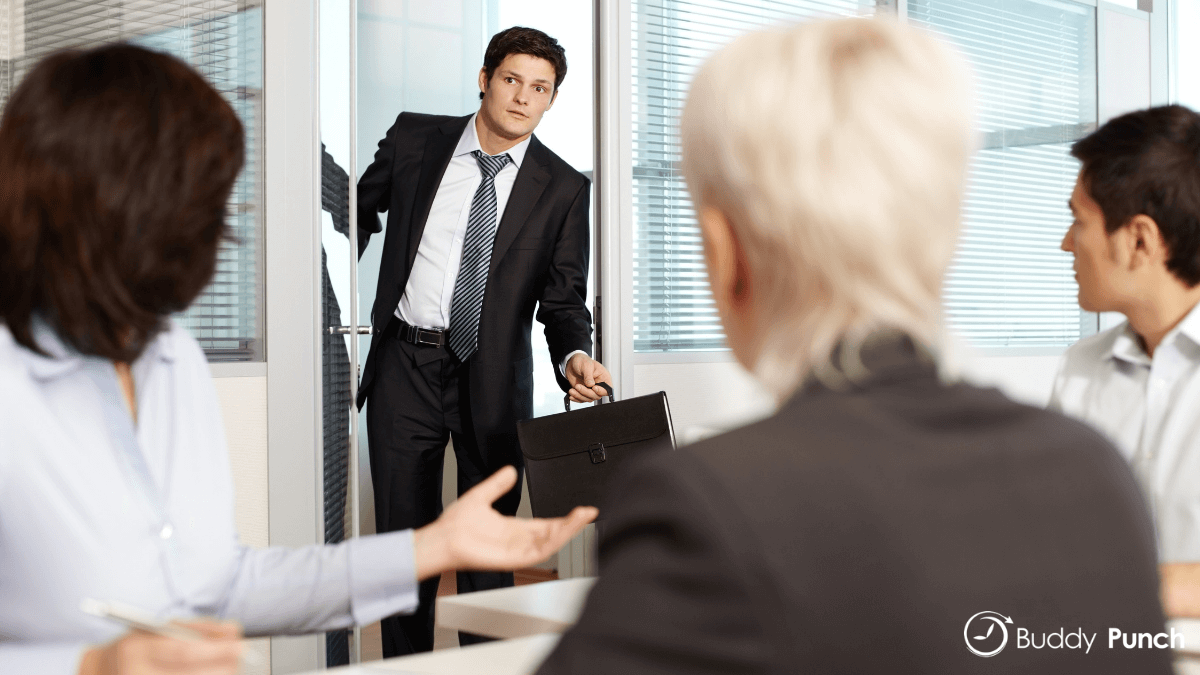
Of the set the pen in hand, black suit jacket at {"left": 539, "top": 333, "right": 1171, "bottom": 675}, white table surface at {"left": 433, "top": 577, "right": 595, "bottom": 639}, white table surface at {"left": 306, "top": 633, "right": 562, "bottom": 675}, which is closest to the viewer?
black suit jacket at {"left": 539, "top": 333, "right": 1171, "bottom": 675}

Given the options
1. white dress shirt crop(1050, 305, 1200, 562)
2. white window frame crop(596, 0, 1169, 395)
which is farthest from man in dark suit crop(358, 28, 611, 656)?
white dress shirt crop(1050, 305, 1200, 562)

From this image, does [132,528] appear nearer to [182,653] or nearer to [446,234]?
[182,653]

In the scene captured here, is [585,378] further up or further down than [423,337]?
further down

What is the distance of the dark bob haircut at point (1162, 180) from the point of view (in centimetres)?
183

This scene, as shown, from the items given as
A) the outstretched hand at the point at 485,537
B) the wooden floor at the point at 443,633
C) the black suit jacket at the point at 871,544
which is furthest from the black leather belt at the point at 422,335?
the black suit jacket at the point at 871,544

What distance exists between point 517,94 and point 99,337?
2.22 meters

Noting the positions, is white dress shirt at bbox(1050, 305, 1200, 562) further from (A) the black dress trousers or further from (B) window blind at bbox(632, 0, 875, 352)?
(B) window blind at bbox(632, 0, 875, 352)

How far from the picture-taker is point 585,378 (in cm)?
302

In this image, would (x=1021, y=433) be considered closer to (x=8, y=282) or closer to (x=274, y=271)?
(x=8, y=282)

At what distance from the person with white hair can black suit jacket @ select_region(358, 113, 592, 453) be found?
7.73ft

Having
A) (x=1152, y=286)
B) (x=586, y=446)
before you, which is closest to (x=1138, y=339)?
(x=1152, y=286)

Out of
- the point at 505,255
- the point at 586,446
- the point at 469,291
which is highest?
the point at 505,255

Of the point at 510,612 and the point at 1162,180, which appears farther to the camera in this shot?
the point at 1162,180

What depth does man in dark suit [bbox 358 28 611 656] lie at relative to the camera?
121 inches
